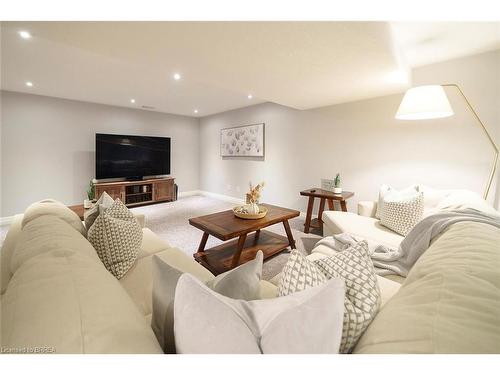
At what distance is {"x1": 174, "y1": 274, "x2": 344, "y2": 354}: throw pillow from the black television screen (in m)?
4.67

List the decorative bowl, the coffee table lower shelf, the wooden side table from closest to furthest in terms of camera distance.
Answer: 1. the coffee table lower shelf
2. the decorative bowl
3. the wooden side table

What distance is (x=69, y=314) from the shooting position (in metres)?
0.49

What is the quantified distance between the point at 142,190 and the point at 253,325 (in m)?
4.88

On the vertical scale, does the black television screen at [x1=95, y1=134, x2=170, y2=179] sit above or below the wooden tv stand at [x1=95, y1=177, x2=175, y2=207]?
above

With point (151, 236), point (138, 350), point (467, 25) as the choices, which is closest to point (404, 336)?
point (138, 350)

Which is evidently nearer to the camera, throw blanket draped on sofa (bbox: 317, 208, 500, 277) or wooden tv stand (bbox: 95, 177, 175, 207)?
throw blanket draped on sofa (bbox: 317, 208, 500, 277)

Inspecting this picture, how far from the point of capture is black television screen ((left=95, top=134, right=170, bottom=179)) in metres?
4.20

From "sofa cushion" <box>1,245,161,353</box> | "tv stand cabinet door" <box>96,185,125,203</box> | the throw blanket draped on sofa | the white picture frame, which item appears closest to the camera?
"sofa cushion" <box>1,245,161,353</box>

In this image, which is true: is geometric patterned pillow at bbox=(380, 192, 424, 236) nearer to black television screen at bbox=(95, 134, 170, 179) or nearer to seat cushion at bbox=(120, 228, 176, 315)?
seat cushion at bbox=(120, 228, 176, 315)

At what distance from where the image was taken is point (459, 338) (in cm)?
45

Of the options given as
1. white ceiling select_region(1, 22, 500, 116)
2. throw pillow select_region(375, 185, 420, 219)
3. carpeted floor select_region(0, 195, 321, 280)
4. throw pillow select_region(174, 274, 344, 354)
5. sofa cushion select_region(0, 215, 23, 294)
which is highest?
white ceiling select_region(1, 22, 500, 116)

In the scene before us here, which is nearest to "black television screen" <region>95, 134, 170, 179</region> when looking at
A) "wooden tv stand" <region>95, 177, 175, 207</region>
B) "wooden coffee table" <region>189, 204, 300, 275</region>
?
"wooden tv stand" <region>95, 177, 175, 207</region>

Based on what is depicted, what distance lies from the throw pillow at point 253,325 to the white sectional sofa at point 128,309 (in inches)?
4.2

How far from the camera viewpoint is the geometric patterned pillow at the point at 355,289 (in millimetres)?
599
